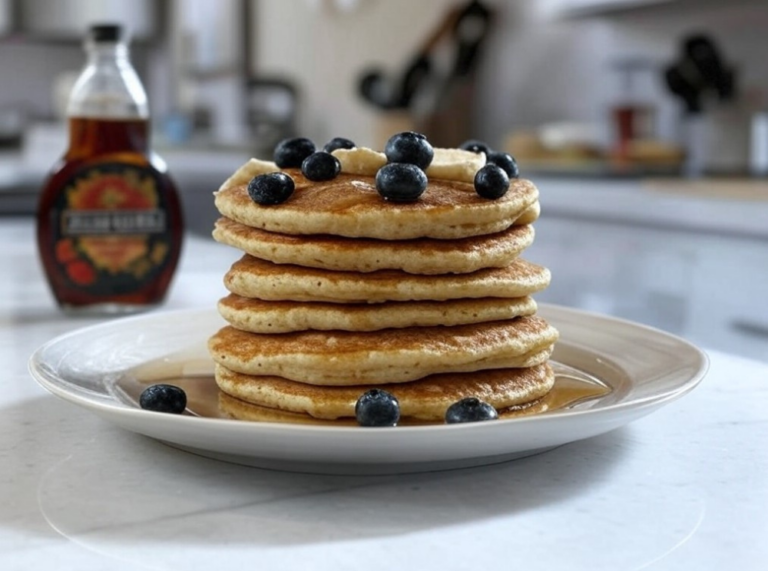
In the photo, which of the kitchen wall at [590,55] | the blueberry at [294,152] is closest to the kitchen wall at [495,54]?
the kitchen wall at [590,55]

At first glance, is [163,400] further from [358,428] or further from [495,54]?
[495,54]

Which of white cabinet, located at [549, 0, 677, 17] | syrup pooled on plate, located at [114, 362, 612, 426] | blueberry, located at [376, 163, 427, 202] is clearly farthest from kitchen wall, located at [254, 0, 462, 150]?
blueberry, located at [376, 163, 427, 202]

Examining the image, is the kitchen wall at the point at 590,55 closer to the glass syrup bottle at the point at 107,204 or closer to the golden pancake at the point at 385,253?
the glass syrup bottle at the point at 107,204

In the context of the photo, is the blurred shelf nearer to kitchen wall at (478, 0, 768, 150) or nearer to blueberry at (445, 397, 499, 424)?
kitchen wall at (478, 0, 768, 150)

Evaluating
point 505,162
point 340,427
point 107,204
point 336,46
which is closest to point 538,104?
point 336,46

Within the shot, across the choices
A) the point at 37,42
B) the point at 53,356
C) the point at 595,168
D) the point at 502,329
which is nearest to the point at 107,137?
the point at 53,356

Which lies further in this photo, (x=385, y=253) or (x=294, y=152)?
(x=294, y=152)
